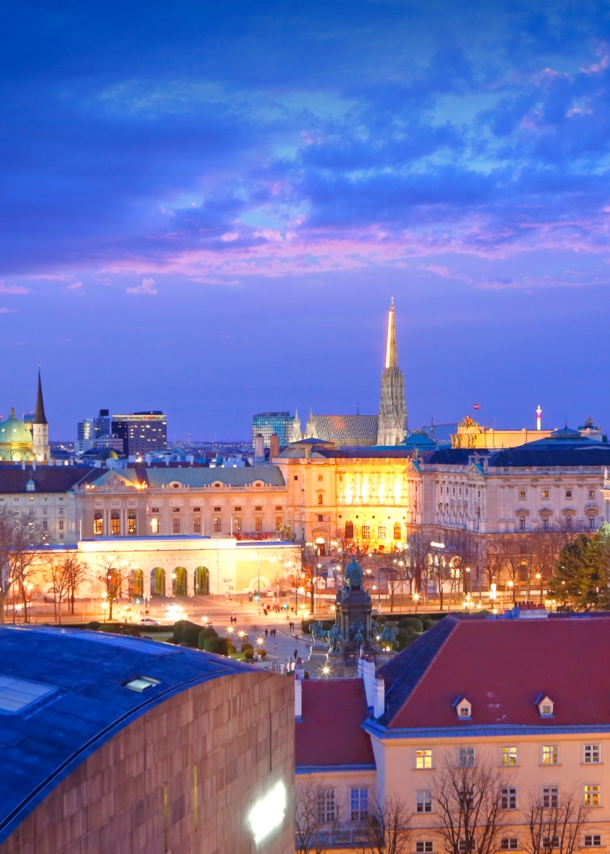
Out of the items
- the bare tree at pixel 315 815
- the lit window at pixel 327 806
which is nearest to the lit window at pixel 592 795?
the bare tree at pixel 315 815

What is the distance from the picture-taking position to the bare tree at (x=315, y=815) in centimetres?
5106

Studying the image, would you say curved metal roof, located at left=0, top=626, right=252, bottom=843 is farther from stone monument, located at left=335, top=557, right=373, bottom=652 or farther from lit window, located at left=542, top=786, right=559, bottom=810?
stone monument, located at left=335, top=557, right=373, bottom=652

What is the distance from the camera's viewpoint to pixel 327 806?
54344mm

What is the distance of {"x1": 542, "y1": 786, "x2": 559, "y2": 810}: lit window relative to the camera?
55.0m

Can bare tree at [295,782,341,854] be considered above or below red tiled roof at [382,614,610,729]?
below

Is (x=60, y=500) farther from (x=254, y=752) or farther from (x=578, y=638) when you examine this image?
(x=254, y=752)

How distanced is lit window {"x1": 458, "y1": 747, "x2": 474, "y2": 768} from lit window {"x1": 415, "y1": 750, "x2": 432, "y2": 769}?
1.05 m

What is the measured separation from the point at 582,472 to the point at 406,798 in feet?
386

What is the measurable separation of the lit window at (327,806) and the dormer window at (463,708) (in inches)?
211

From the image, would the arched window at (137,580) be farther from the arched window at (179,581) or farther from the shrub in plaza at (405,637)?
the shrub in plaza at (405,637)

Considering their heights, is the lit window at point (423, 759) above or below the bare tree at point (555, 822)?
above

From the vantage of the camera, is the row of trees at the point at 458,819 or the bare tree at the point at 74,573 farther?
the bare tree at the point at 74,573

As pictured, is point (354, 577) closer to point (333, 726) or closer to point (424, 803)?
point (333, 726)

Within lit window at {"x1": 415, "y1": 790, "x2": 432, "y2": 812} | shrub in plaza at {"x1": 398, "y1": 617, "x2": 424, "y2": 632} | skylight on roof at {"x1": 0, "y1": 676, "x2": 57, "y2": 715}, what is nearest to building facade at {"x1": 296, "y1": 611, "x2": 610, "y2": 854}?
lit window at {"x1": 415, "y1": 790, "x2": 432, "y2": 812}
